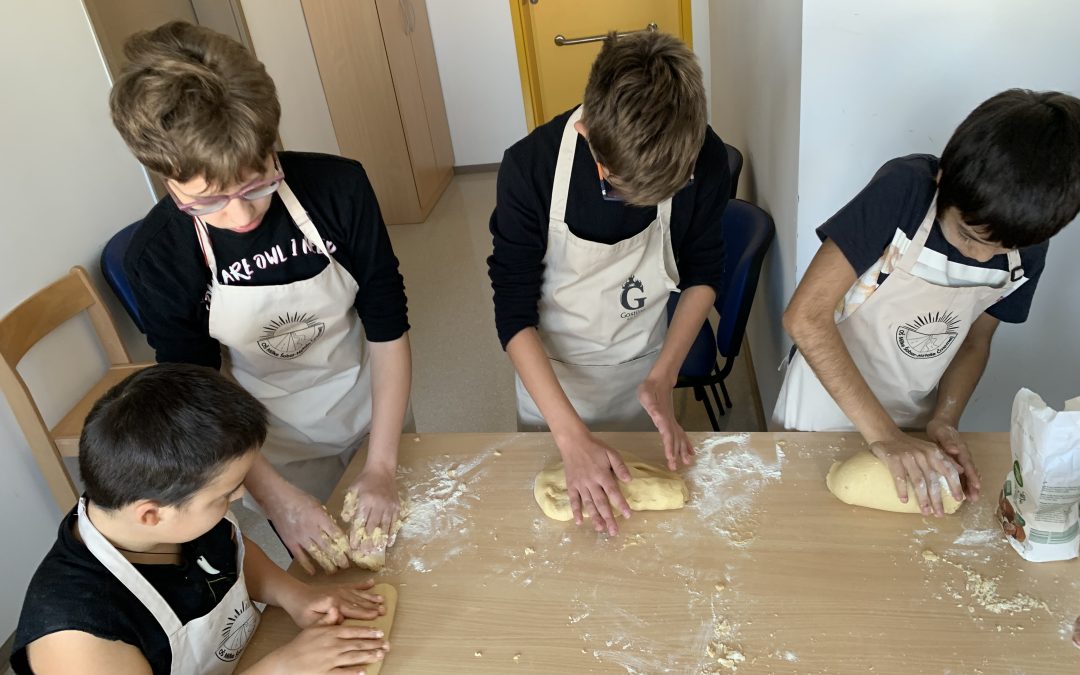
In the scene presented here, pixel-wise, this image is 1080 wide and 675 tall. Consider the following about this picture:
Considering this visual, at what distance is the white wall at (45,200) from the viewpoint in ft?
6.57

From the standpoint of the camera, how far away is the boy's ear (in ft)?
3.01

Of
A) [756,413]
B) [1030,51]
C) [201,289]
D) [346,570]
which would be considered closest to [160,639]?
[346,570]

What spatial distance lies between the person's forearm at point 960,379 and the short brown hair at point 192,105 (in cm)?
125

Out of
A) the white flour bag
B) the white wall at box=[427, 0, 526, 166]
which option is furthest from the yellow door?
the white flour bag

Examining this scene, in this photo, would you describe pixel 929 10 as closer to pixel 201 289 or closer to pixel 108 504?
pixel 201 289

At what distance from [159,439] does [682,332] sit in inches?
36.7

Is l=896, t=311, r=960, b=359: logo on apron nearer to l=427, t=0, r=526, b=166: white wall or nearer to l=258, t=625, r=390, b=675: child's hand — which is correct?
l=258, t=625, r=390, b=675: child's hand

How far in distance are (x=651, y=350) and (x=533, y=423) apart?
1.06 feet

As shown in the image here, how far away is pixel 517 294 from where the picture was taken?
141 cm

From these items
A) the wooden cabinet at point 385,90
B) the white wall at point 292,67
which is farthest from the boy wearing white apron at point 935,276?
the wooden cabinet at point 385,90

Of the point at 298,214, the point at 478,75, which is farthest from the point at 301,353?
the point at 478,75

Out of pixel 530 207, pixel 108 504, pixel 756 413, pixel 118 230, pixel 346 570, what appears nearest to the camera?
pixel 108 504

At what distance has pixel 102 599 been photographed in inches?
36.0

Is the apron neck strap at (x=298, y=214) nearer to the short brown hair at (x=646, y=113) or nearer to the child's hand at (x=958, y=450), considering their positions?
the short brown hair at (x=646, y=113)
